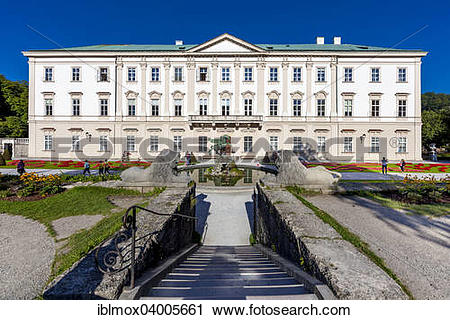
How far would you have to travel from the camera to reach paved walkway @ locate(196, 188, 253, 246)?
7.59 meters

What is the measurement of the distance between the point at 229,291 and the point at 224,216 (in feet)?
21.3

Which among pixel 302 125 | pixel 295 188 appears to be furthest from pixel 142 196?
pixel 302 125

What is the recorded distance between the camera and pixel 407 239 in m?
4.54

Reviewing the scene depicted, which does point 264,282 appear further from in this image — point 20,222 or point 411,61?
point 411,61

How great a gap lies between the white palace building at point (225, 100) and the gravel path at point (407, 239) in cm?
2149

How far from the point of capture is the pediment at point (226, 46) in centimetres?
2778

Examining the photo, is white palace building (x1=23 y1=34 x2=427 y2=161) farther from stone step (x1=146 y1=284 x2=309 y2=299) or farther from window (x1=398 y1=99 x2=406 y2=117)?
stone step (x1=146 y1=284 x2=309 y2=299)

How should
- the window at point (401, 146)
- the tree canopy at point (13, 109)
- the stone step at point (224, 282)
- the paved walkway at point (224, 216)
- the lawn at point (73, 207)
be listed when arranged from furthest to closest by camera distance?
the tree canopy at point (13, 109) < the window at point (401, 146) < the paved walkway at point (224, 216) < the lawn at point (73, 207) < the stone step at point (224, 282)

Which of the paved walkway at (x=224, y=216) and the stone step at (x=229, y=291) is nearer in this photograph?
the stone step at (x=229, y=291)

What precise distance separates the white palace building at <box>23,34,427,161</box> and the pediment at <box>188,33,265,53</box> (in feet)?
0.42

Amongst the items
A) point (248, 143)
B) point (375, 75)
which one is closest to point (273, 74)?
point (248, 143)

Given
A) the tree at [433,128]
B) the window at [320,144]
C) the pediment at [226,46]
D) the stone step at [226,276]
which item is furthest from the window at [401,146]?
the stone step at [226,276]

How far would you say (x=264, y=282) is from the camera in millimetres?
3107

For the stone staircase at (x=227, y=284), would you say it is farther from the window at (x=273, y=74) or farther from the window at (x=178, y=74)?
the window at (x=178, y=74)
